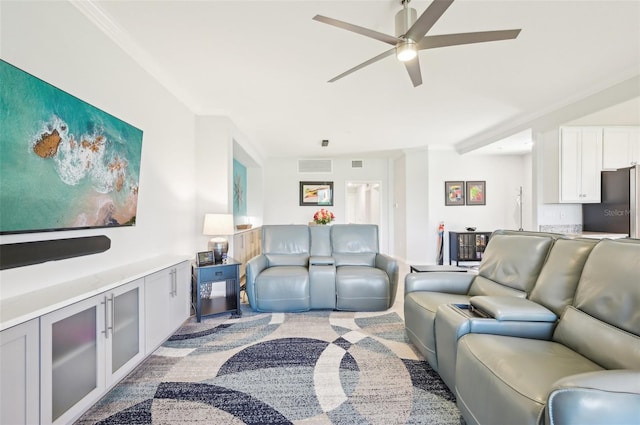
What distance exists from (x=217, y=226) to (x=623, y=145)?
19.4ft

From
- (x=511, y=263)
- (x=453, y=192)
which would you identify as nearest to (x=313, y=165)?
(x=453, y=192)

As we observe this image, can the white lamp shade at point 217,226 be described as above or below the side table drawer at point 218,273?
above

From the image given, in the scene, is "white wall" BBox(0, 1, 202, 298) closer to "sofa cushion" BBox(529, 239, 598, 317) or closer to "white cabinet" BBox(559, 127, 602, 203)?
"sofa cushion" BBox(529, 239, 598, 317)

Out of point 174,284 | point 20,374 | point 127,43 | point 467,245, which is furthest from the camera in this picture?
point 467,245

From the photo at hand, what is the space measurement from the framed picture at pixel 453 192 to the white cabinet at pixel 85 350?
20.3 ft

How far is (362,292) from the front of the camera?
326 cm

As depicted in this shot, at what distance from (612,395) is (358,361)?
1561 millimetres

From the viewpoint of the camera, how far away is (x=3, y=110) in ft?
4.46

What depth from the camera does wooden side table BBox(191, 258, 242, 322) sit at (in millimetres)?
3037

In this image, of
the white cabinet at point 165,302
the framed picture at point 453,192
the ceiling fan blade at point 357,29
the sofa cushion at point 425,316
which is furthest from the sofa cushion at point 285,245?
the framed picture at point 453,192

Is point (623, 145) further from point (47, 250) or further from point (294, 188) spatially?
point (47, 250)

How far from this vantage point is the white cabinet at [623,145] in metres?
4.02

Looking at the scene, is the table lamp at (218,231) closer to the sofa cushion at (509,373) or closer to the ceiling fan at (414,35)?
the ceiling fan at (414,35)

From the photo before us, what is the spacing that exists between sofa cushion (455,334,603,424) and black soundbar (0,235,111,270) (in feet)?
7.75
